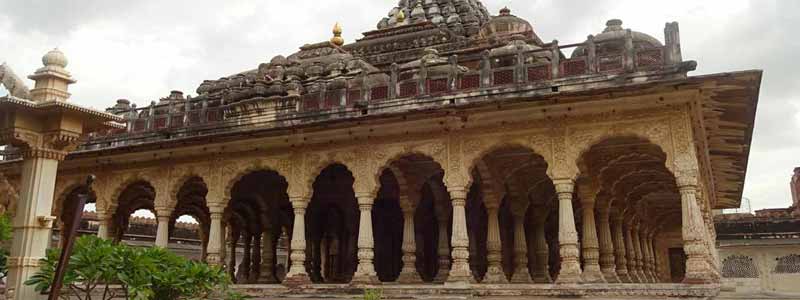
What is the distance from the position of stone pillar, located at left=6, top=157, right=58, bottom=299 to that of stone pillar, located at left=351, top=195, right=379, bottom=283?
725 centimetres

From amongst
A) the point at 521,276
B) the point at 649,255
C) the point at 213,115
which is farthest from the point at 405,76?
the point at 649,255

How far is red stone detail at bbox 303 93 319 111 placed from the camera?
16656 mm

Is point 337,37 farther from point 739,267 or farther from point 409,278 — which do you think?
point 739,267

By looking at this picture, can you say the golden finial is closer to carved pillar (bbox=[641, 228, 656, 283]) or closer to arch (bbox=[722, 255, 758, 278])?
carved pillar (bbox=[641, 228, 656, 283])

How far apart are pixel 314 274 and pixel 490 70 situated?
10.5m

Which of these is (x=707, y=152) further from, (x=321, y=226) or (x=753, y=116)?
(x=321, y=226)

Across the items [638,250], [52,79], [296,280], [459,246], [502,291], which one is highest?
[52,79]

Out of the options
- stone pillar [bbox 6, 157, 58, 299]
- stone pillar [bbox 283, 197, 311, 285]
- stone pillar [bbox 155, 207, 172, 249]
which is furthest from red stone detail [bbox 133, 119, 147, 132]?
stone pillar [bbox 6, 157, 58, 299]

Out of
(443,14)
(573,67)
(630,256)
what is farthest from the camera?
(443,14)

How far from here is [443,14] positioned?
95.8 ft

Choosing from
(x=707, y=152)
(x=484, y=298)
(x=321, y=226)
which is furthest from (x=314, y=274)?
(x=707, y=152)

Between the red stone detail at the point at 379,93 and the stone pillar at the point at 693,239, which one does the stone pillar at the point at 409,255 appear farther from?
the stone pillar at the point at 693,239

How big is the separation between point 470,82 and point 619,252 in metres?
8.71

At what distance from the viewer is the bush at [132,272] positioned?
7.17 metres
